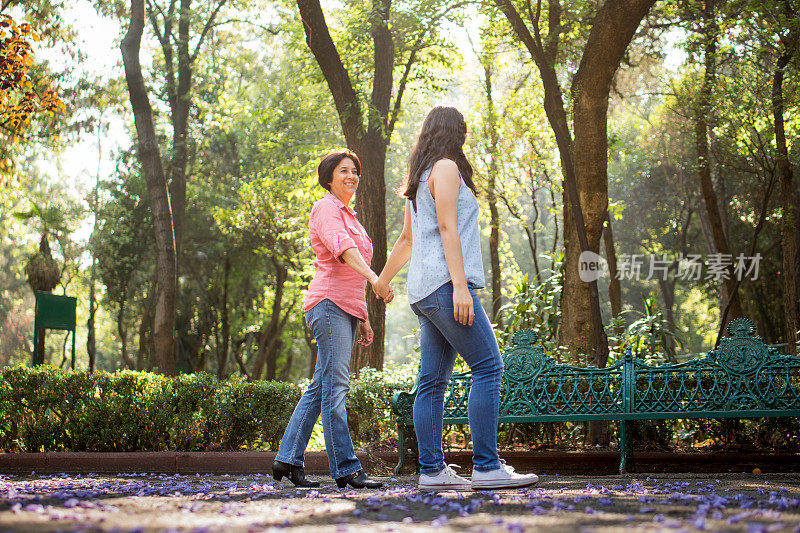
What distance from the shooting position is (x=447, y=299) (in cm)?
385

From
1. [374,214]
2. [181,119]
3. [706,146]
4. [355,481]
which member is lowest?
[355,481]

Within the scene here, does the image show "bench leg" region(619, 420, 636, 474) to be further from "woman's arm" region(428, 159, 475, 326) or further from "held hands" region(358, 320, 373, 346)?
"woman's arm" region(428, 159, 475, 326)

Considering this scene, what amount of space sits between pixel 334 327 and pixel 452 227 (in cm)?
97

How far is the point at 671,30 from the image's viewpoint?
16359mm

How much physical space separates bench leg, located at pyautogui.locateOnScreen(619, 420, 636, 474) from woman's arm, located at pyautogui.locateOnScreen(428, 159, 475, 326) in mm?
2542

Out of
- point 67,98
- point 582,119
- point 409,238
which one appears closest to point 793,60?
point 582,119

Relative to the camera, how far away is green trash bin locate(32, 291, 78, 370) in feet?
41.6

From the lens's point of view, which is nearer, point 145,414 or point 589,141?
point 145,414

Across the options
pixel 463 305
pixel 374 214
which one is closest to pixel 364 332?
pixel 463 305

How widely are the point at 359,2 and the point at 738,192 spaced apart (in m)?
15.2

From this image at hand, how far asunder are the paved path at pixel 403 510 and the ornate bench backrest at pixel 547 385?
1606 millimetres

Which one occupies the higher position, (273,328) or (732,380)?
(273,328)

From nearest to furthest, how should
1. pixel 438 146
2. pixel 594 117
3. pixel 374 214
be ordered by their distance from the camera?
pixel 438 146
pixel 594 117
pixel 374 214

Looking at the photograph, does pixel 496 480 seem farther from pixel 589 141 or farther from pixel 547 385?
pixel 589 141
